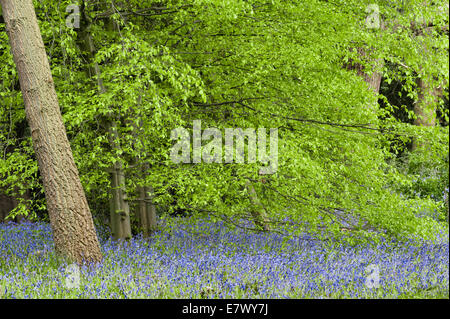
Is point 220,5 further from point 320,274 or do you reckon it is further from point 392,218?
point 392,218

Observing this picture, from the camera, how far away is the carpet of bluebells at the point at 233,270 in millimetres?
5699

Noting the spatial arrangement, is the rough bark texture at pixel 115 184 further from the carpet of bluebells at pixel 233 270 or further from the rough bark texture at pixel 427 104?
the rough bark texture at pixel 427 104

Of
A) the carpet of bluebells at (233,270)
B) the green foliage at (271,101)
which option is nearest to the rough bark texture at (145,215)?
the carpet of bluebells at (233,270)

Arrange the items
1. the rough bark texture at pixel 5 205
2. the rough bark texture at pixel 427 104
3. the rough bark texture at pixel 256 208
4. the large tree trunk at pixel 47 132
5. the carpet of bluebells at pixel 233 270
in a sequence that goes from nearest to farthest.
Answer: the carpet of bluebells at pixel 233 270, the large tree trunk at pixel 47 132, the rough bark texture at pixel 427 104, the rough bark texture at pixel 256 208, the rough bark texture at pixel 5 205

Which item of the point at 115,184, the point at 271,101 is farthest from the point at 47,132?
the point at 271,101

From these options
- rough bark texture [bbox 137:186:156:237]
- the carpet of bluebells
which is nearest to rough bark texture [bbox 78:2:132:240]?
the carpet of bluebells

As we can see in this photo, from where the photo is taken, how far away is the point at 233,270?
6.46 metres

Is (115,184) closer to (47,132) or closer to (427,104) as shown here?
(47,132)

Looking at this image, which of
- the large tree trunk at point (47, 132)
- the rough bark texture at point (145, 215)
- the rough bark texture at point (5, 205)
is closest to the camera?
the large tree trunk at point (47, 132)

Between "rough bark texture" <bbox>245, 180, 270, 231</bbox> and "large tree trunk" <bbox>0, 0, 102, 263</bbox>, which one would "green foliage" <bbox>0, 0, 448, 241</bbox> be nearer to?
"rough bark texture" <bbox>245, 180, 270, 231</bbox>

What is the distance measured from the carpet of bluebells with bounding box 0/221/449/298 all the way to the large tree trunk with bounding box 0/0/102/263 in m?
0.43

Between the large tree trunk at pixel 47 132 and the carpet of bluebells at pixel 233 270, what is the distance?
43 cm

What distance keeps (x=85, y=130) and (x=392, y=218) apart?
5.16 meters
